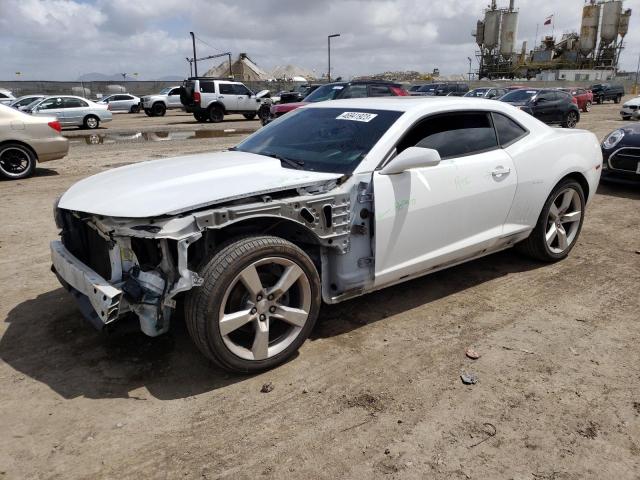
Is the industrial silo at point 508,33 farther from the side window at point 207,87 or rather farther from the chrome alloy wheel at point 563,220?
the chrome alloy wheel at point 563,220

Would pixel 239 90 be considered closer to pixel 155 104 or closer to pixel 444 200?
pixel 155 104

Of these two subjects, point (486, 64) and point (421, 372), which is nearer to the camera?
point (421, 372)

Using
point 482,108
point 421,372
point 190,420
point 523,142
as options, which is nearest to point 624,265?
point 523,142

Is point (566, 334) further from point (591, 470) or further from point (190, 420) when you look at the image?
point (190, 420)

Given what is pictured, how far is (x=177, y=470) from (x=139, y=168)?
2169 millimetres

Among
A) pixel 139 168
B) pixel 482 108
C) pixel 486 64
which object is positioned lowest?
pixel 139 168

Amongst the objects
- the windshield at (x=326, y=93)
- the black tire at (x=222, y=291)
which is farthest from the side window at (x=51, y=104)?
the black tire at (x=222, y=291)

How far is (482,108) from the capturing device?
423 centimetres

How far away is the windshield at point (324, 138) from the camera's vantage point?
11.6 feet

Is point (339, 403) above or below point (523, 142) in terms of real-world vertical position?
below

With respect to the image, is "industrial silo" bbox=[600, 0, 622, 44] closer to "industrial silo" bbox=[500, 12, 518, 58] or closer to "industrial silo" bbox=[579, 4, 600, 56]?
"industrial silo" bbox=[579, 4, 600, 56]

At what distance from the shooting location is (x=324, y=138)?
152 inches

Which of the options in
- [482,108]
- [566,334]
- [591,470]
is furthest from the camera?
[482,108]

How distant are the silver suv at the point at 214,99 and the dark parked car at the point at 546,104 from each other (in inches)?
483
